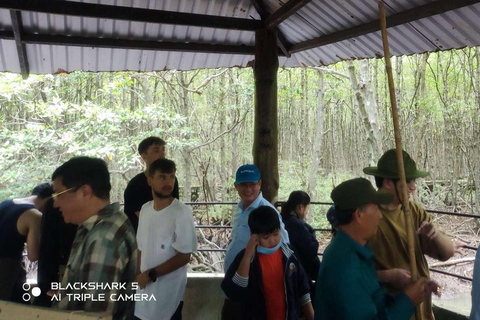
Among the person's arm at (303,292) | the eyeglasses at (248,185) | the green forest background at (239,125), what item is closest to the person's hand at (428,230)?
the person's arm at (303,292)

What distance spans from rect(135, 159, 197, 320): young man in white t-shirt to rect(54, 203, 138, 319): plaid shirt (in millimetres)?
934

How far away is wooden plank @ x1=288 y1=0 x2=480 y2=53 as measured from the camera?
2693 millimetres

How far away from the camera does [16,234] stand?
2.64 metres

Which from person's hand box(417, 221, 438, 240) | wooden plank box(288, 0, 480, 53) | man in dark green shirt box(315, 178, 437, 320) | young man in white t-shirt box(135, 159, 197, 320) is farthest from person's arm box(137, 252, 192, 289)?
wooden plank box(288, 0, 480, 53)

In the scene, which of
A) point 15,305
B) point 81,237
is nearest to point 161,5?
point 81,237

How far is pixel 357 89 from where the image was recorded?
10500 millimetres

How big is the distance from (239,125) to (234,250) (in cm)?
1195

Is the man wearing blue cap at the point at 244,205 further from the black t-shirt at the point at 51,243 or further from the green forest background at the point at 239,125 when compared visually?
the green forest background at the point at 239,125

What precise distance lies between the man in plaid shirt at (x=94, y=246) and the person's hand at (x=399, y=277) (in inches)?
43.7

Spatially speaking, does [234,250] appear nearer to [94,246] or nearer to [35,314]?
[94,246]

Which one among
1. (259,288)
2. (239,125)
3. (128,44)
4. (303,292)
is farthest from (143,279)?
(239,125)

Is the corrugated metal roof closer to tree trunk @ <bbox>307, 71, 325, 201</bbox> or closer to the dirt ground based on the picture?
the dirt ground

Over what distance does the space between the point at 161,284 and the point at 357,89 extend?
29.8 ft

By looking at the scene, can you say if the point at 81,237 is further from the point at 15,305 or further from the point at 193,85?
the point at 193,85
